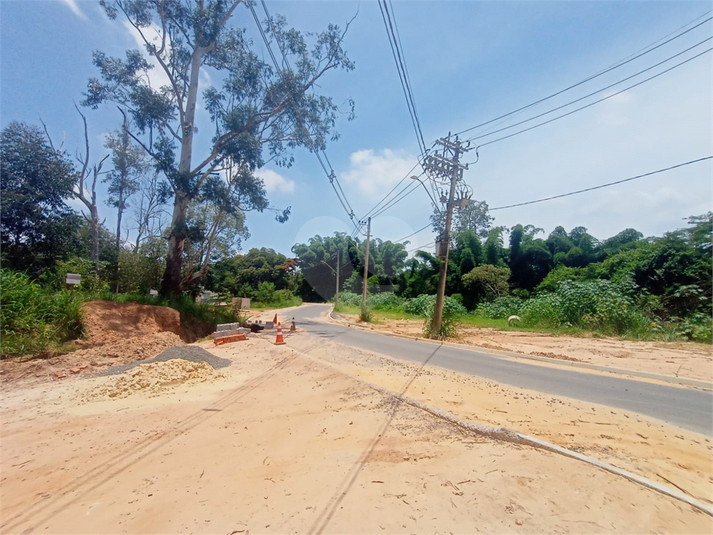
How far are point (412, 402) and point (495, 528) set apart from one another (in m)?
2.76

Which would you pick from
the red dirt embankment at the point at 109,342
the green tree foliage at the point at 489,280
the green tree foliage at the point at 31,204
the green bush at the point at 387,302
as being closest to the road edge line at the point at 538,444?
the red dirt embankment at the point at 109,342

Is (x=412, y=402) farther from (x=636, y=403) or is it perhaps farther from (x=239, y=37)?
(x=239, y=37)

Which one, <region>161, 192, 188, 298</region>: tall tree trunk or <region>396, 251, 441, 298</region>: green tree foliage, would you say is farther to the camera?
A: <region>396, 251, 441, 298</region>: green tree foliage

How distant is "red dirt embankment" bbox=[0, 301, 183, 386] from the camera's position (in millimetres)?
7754

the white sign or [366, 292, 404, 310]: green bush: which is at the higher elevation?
the white sign

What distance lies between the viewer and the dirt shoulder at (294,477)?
2.79 m

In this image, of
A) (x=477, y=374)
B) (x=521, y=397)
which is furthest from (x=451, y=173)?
(x=521, y=397)

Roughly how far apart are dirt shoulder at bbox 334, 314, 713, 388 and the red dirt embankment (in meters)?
10.9

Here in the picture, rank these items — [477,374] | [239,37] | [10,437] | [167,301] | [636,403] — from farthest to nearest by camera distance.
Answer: [239,37] < [167,301] < [477,374] < [636,403] < [10,437]

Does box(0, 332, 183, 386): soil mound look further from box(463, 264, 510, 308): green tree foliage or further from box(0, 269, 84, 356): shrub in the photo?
box(463, 264, 510, 308): green tree foliage

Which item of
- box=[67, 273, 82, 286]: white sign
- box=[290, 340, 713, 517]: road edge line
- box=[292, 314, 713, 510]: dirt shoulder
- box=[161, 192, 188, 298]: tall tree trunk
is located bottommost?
box=[292, 314, 713, 510]: dirt shoulder

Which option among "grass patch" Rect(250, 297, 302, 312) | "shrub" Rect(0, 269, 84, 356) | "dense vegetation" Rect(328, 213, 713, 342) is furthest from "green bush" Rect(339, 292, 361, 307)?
"shrub" Rect(0, 269, 84, 356)

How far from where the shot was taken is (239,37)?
54.2ft

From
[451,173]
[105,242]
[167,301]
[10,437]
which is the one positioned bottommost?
[10,437]
